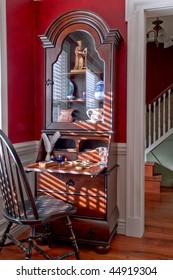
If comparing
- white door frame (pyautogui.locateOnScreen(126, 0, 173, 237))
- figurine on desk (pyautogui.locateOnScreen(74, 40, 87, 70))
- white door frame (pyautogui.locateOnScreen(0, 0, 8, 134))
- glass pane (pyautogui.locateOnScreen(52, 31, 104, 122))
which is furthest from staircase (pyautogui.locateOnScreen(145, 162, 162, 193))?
white door frame (pyautogui.locateOnScreen(0, 0, 8, 134))

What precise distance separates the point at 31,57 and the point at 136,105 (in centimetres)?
117

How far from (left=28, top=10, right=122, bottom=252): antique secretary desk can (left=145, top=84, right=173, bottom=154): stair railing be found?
8.78 ft

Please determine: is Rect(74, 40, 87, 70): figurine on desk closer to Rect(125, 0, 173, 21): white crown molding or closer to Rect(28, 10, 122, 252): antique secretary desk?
Rect(28, 10, 122, 252): antique secretary desk

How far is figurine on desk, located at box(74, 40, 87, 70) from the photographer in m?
2.47

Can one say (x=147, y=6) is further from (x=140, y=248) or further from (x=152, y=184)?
(x=152, y=184)

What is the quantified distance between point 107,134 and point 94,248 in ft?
3.17

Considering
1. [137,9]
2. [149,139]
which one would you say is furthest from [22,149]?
[149,139]

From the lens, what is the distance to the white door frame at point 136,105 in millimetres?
2480

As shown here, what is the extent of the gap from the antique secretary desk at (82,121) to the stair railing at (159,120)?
2675 millimetres

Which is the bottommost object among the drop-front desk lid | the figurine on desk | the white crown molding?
the drop-front desk lid

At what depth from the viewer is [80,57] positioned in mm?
2496

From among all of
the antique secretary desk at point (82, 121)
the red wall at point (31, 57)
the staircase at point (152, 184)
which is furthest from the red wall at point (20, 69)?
the staircase at point (152, 184)

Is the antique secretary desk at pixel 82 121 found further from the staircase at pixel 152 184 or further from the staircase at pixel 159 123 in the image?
the staircase at pixel 159 123
